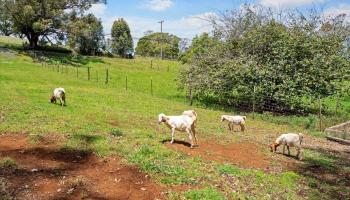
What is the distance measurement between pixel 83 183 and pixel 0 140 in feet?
16.3

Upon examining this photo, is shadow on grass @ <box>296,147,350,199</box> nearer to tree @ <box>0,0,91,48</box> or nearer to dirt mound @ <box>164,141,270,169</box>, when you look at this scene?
dirt mound @ <box>164,141,270,169</box>

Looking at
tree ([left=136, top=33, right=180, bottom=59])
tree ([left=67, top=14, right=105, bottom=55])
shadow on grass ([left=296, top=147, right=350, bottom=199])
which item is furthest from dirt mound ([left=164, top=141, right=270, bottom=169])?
tree ([left=136, top=33, right=180, bottom=59])

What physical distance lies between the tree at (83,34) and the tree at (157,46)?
4419 cm

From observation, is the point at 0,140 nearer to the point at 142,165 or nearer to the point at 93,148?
the point at 93,148

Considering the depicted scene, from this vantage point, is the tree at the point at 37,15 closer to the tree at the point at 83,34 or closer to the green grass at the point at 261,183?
the tree at the point at 83,34

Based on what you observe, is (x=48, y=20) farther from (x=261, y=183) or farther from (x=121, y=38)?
(x=261, y=183)

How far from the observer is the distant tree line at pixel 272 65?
30156 millimetres

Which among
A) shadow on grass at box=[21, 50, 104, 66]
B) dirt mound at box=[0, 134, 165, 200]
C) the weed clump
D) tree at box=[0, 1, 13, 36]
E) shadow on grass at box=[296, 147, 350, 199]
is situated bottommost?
shadow on grass at box=[296, 147, 350, 199]

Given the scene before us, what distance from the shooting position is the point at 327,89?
99.0 feet

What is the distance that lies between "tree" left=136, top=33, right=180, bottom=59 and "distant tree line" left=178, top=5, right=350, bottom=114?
9345 centimetres

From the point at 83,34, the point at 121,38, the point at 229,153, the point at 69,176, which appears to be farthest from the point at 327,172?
the point at 121,38

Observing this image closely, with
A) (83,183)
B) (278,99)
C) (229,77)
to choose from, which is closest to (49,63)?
(229,77)

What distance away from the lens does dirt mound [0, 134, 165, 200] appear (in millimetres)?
10188

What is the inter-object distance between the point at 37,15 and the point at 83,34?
7.89 meters
